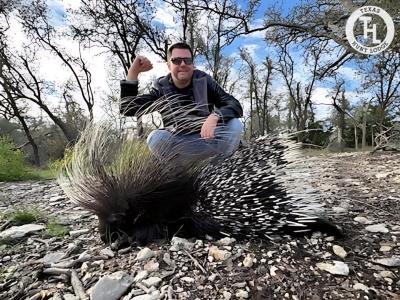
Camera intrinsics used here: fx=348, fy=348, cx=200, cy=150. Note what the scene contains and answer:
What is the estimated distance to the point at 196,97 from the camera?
223cm

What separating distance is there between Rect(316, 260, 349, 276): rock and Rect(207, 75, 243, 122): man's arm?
954 millimetres

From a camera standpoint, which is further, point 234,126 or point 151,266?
point 234,126

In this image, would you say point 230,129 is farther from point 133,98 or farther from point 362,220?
point 362,220

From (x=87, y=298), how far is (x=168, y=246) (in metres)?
0.48

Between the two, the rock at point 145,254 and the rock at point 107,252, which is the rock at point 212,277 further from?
the rock at point 107,252

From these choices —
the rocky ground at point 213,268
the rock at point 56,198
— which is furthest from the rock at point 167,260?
the rock at point 56,198

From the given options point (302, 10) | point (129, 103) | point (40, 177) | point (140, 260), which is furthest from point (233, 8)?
point (140, 260)

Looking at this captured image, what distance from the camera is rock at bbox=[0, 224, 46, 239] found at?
2.38m

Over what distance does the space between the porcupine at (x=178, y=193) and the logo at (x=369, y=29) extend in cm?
360

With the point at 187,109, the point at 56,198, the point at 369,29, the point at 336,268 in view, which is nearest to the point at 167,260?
the point at 336,268

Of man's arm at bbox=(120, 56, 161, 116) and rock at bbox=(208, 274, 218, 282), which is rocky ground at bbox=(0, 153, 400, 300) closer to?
rock at bbox=(208, 274, 218, 282)

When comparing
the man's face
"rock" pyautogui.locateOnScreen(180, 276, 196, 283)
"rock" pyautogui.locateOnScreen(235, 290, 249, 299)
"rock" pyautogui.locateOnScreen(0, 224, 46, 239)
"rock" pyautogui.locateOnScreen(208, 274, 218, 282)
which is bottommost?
"rock" pyautogui.locateOnScreen(235, 290, 249, 299)

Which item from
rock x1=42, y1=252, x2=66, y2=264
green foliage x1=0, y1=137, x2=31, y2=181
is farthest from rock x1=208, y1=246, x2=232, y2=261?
green foliage x1=0, y1=137, x2=31, y2=181

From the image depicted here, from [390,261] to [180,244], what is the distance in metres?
1.05
